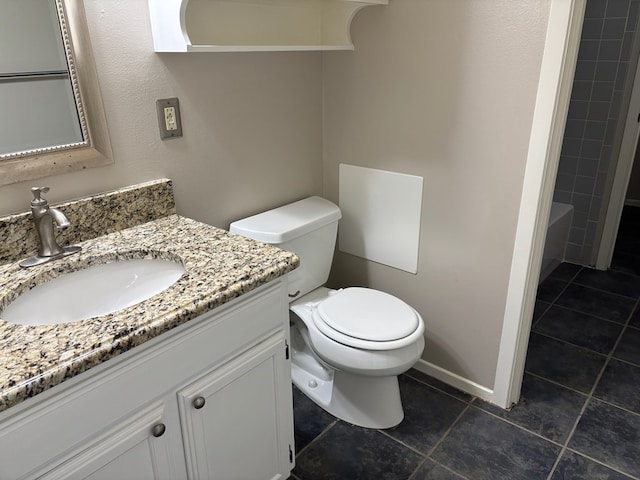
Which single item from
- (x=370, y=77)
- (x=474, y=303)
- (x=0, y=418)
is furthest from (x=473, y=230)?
(x=0, y=418)

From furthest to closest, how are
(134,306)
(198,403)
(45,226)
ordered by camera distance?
(45,226) → (198,403) → (134,306)

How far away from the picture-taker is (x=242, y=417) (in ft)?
4.30

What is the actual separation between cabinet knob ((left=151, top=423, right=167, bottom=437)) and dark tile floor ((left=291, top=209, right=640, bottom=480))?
739mm

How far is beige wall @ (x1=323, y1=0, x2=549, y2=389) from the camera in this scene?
5.29 ft

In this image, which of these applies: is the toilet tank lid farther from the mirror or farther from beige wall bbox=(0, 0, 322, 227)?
the mirror

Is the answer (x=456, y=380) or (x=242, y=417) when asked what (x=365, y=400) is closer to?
(x=456, y=380)

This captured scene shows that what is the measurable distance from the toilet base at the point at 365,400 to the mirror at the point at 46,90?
1.19m

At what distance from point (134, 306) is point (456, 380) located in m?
1.48

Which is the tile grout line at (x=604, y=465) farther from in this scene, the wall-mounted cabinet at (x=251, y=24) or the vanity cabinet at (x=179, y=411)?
the wall-mounted cabinet at (x=251, y=24)

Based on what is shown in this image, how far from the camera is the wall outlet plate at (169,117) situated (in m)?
1.55

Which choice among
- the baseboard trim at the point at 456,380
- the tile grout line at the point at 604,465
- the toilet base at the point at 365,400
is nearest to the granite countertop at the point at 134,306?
the toilet base at the point at 365,400

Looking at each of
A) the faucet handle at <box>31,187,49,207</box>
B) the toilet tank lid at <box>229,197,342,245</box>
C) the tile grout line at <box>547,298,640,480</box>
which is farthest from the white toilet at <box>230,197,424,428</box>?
the faucet handle at <box>31,187,49,207</box>

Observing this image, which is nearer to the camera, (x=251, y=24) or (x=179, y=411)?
(x=179, y=411)

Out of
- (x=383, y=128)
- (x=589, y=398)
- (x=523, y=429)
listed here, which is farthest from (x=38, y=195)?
(x=589, y=398)
